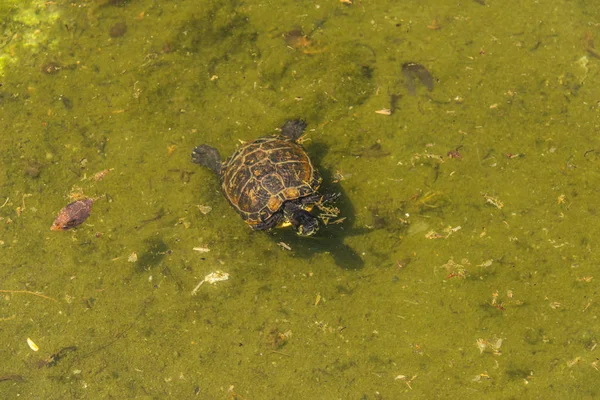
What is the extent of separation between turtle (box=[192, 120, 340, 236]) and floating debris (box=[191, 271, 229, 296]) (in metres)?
0.66

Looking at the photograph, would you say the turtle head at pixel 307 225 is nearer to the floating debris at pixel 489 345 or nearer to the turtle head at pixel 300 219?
the turtle head at pixel 300 219

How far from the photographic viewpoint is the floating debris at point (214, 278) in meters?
4.45

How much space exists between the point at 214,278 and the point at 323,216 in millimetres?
1386

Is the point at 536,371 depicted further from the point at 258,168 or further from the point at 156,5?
the point at 156,5

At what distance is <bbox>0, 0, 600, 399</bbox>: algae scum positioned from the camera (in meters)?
4.29

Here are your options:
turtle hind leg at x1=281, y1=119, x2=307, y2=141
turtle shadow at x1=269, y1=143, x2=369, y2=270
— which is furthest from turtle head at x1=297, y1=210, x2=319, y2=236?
turtle hind leg at x1=281, y1=119, x2=307, y2=141

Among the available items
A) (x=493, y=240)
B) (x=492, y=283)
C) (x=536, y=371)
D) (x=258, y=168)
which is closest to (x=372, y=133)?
(x=258, y=168)

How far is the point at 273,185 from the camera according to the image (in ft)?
13.4

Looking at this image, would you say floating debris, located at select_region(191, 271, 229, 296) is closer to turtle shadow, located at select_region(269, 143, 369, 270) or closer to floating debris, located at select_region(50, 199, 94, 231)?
turtle shadow, located at select_region(269, 143, 369, 270)

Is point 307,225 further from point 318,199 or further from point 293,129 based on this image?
point 293,129

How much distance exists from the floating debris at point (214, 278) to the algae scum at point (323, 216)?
0.08 feet

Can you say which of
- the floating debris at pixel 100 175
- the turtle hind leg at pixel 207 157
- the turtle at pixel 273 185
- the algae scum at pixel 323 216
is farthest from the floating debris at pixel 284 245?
the floating debris at pixel 100 175

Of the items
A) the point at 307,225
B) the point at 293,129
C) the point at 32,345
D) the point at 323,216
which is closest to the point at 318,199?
the point at 323,216

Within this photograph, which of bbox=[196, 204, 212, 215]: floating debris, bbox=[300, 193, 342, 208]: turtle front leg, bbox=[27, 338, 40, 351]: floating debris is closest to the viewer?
bbox=[300, 193, 342, 208]: turtle front leg
